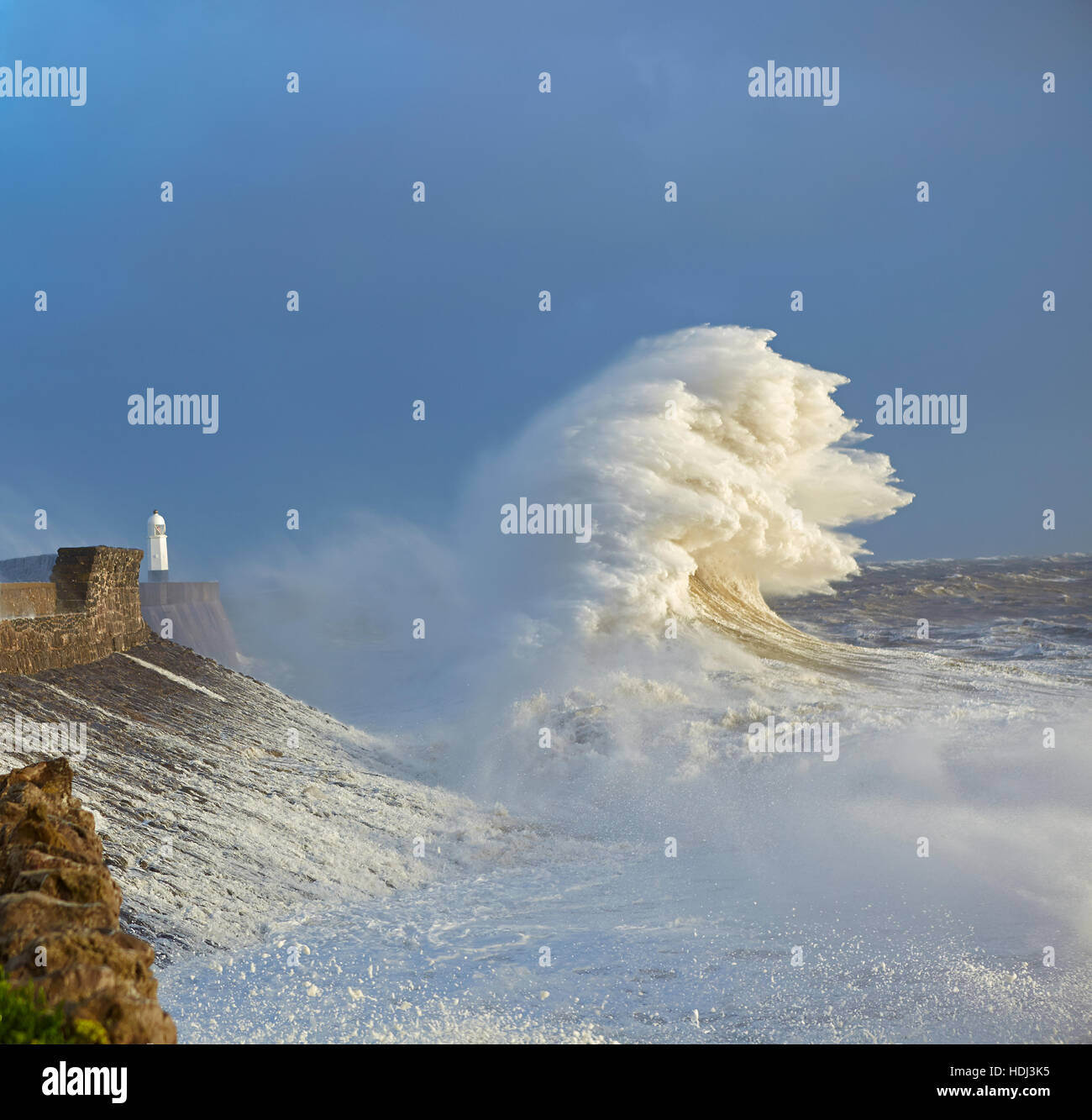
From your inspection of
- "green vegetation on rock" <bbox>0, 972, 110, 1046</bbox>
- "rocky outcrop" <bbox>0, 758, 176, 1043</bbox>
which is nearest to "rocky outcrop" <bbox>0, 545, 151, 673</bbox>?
"rocky outcrop" <bbox>0, 758, 176, 1043</bbox>

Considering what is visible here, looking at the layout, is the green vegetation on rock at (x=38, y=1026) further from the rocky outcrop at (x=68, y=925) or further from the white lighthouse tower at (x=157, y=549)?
the white lighthouse tower at (x=157, y=549)

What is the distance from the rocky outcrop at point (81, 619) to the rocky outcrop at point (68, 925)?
187 inches

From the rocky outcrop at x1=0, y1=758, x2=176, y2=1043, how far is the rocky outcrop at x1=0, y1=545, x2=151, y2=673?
4.76 metres

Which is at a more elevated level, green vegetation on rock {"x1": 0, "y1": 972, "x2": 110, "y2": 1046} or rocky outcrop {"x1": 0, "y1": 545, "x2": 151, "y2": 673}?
rocky outcrop {"x1": 0, "y1": 545, "x2": 151, "y2": 673}

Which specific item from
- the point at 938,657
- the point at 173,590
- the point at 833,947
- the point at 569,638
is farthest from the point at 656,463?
the point at 833,947

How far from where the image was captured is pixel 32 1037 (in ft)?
9.16

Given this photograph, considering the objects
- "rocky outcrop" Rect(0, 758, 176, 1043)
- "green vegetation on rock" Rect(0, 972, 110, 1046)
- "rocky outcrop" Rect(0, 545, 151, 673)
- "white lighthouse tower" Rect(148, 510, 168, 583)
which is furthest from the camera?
"white lighthouse tower" Rect(148, 510, 168, 583)

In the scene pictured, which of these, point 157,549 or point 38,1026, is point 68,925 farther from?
point 157,549

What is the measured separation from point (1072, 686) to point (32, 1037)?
→ 19341 millimetres

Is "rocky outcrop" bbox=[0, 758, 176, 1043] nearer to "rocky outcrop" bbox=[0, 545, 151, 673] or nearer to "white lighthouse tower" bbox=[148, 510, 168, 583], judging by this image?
"rocky outcrop" bbox=[0, 545, 151, 673]

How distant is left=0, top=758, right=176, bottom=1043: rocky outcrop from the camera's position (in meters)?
2.98

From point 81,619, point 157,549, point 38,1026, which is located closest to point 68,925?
point 38,1026

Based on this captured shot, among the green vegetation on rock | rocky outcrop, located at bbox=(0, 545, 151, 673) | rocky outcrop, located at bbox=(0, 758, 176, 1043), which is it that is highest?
rocky outcrop, located at bbox=(0, 545, 151, 673)
